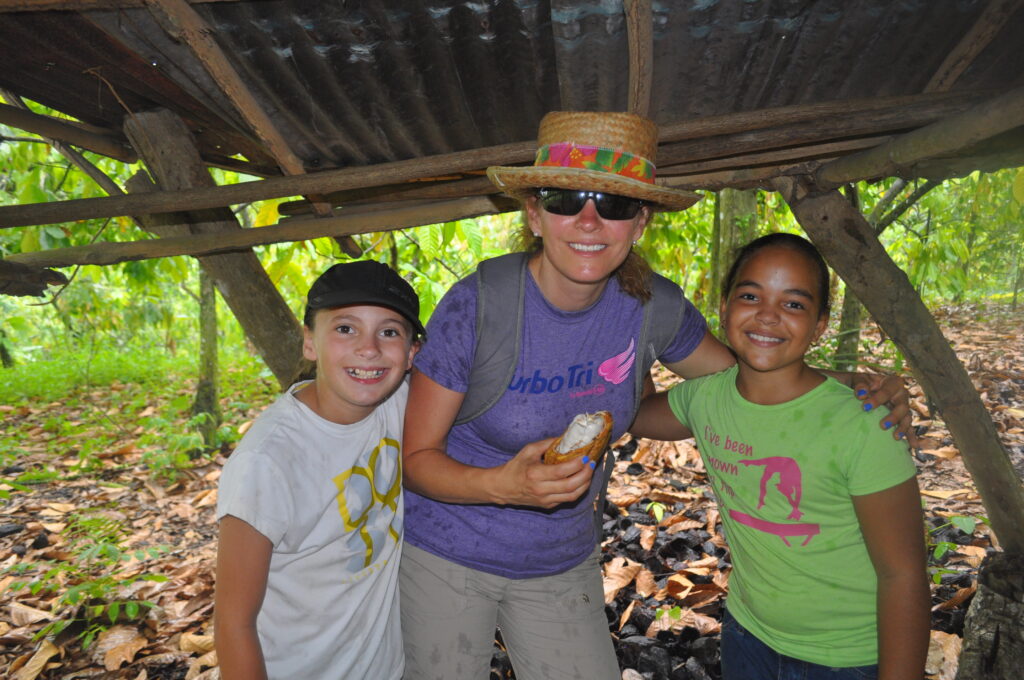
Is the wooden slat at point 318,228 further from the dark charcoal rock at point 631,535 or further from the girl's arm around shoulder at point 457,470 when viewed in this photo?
the dark charcoal rock at point 631,535

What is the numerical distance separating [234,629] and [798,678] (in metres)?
1.41

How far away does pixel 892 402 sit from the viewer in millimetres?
1603

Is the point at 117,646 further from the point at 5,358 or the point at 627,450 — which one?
the point at 5,358

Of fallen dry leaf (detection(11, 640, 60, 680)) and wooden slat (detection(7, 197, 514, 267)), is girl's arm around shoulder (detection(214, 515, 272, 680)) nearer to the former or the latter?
wooden slat (detection(7, 197, 514, 267))

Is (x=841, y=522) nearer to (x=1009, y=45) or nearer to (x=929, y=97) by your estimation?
(x=929, y=97)

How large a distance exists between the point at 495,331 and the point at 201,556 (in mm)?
3576

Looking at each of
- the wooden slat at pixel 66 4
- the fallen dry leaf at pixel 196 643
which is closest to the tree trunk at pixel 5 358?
the fallen dry leaf at pixel 196 643

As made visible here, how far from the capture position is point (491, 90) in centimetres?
199

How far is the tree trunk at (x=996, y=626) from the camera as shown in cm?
223

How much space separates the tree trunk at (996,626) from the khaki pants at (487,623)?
53.3 inches

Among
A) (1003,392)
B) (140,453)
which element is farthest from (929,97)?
(140,453)

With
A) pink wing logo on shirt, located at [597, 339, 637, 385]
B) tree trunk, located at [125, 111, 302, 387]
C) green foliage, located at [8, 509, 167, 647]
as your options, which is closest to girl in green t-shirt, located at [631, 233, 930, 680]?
pink wing logo on shirt, located at [597, 339, 637, 385]

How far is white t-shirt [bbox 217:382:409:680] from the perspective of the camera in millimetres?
1606

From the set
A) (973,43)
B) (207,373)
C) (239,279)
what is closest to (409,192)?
(239,279)
